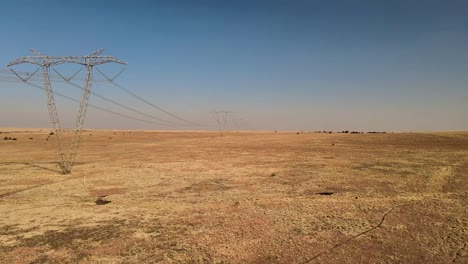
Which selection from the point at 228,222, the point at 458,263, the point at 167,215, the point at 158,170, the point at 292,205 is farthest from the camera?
the point at 158,170

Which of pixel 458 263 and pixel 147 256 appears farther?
pixel 147 256

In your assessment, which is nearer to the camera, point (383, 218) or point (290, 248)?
point (290, 248)

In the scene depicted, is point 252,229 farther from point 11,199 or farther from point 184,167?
point 184,167

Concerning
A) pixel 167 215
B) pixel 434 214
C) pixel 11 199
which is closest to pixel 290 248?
pixel 167 215

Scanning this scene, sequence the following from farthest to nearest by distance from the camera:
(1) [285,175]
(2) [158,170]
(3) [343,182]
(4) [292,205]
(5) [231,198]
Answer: (2) [158,170] → (1) [285,175] → (3) [343,182] → (5) [231,198] → (4) [292,205]

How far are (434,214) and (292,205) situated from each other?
5035 millimetres

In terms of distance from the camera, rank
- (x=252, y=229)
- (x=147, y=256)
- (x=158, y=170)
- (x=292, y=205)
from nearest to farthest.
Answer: (x=147, y=256) < (x=252, y=229) < (x=292, y=205) < (x=158, y=170)

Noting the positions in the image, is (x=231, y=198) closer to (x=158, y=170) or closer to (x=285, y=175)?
(x=285, y=175)

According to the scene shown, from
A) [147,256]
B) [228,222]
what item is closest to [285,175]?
[228,222]

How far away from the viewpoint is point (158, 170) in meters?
25.1

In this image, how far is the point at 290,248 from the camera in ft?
30.5

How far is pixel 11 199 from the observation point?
16.0 meters

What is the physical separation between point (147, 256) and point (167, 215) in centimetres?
381

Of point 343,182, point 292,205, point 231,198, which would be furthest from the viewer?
point 343,182
